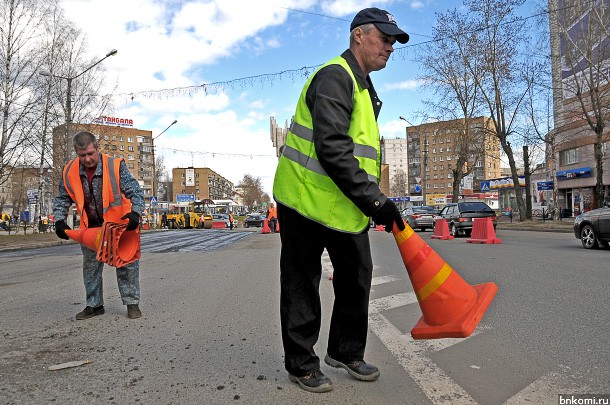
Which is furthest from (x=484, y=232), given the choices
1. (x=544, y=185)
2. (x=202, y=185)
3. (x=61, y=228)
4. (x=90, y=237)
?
(x=202, y=185)

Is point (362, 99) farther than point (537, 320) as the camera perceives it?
No

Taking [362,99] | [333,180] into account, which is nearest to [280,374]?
[333,180]

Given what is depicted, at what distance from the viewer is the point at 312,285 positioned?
2.81 m

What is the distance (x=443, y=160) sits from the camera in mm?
119250

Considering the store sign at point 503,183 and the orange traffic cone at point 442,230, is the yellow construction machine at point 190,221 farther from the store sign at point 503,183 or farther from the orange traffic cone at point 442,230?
the store sign at point 503,183

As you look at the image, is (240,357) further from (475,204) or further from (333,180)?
(475,204)

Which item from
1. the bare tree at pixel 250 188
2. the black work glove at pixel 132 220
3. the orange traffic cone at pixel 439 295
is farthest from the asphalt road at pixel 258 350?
the bare tree at pixel 250 188

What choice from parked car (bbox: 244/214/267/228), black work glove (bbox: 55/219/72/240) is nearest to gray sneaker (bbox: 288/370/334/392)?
black work glove (bbox: 55/219/72/240)

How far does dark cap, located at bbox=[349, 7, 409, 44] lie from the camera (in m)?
2.80

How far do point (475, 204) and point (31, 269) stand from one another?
1748cm

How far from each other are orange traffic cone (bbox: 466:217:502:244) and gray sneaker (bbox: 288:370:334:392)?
13519 mm

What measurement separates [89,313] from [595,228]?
1169cm

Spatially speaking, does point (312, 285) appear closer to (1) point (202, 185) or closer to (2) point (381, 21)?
(2) point (381, 21)

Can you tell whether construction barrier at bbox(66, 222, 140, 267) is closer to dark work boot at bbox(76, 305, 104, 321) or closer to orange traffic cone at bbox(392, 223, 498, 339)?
dark work boot at bbox(76, 305, 104, 321)
